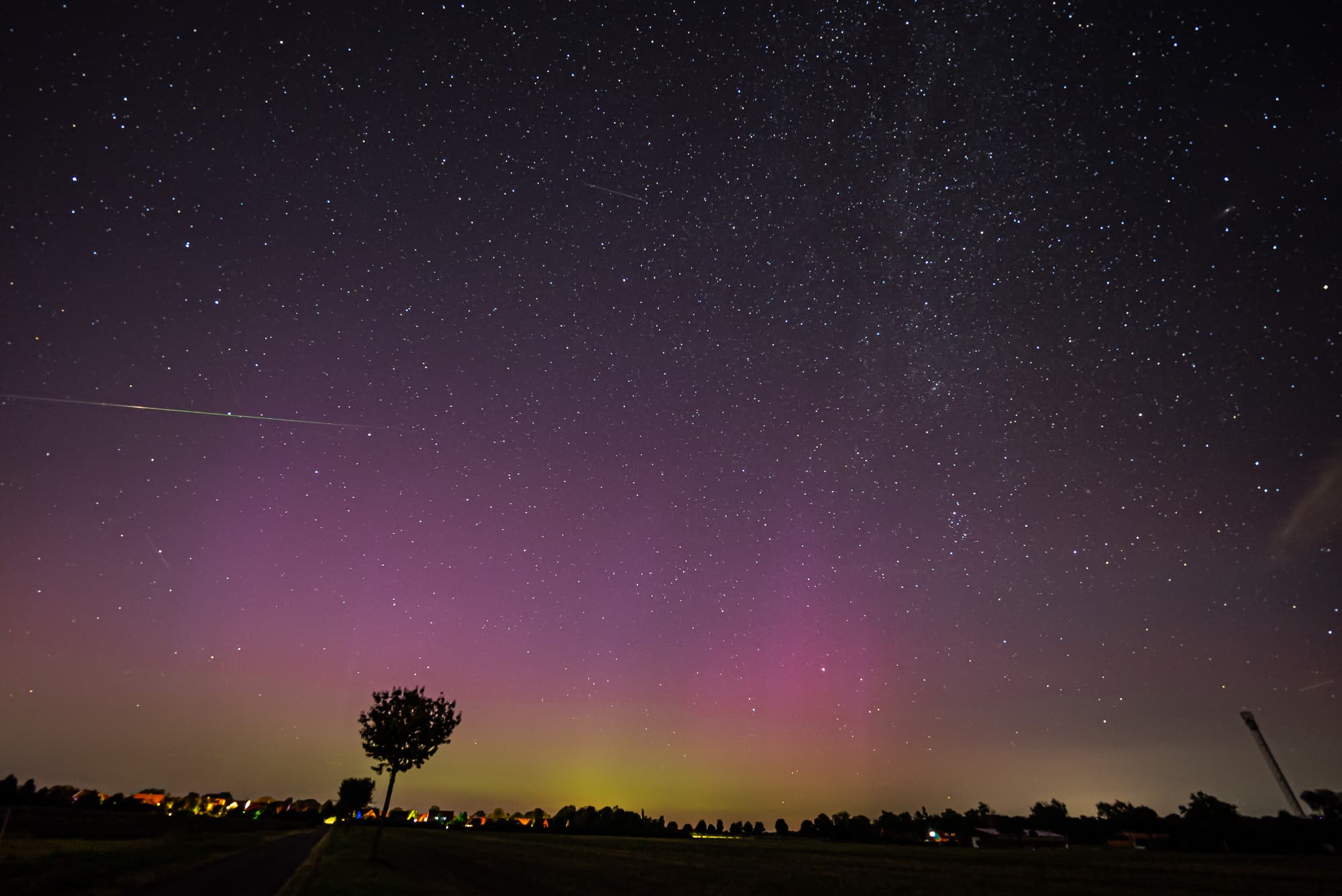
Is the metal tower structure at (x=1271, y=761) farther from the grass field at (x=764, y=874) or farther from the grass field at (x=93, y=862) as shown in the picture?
the grass field at (x=93, y=862)

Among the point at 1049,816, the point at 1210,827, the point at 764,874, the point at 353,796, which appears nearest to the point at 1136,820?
the point at 1049,816

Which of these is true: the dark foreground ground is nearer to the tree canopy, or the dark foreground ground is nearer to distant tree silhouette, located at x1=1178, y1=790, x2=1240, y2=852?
the tree canopy

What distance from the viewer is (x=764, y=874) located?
3142cm

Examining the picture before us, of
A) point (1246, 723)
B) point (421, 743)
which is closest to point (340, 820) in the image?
point (421, 743)

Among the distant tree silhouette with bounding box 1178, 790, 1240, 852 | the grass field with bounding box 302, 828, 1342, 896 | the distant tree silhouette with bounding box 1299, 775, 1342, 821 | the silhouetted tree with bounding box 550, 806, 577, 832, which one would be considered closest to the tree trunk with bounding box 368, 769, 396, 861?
the grass field with bounding box 302, 828, 1342, 896

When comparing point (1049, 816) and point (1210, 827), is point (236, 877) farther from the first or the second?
point (1049, 816)

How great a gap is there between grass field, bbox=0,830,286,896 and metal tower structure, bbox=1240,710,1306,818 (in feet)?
534

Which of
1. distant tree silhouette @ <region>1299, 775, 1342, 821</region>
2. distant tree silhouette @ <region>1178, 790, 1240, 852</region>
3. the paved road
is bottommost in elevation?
the paved road

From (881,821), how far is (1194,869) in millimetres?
111509

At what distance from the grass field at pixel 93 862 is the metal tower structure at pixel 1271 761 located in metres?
163

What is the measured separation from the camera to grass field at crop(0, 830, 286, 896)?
17.7 meters

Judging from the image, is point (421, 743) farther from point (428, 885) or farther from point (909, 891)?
point (909, 891)

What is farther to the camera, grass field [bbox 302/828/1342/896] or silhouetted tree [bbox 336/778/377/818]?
silhouetted tree [bbox 336/778/377/818]

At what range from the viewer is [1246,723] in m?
126
